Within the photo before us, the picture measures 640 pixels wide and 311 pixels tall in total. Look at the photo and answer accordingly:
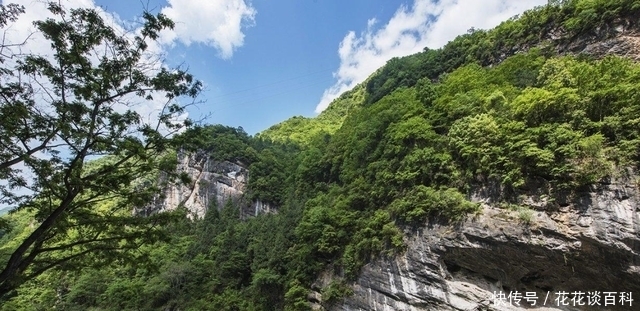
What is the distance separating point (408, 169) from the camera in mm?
17562

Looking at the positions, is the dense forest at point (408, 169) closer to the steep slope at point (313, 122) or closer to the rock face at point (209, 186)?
the rock face at point (209, 186)

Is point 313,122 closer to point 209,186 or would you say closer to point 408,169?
point 209,186

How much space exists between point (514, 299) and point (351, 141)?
16.8m

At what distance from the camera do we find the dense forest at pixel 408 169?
1186cm

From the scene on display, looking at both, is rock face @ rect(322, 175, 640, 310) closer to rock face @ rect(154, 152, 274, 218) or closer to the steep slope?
rock face @ rect(154, 152, 274, 218)

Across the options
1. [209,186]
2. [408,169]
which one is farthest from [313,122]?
[408,169]

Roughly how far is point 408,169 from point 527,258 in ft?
22.1

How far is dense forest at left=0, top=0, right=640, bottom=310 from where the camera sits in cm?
1186

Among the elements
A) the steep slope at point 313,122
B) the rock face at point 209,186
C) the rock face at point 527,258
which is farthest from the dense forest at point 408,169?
the steep slope at point 313,122

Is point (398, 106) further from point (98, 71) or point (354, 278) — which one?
point (98, 71)

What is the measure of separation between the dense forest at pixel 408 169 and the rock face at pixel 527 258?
22.1 inches

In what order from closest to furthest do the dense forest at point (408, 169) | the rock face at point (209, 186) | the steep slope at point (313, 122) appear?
the dense forest at point (408, 169)
the rock face at point (209, 186)
the steep slope at point (313, 122)

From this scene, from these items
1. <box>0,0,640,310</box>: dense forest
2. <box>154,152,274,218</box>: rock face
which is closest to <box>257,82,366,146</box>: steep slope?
<box>154,152,274,218</box>: rock face

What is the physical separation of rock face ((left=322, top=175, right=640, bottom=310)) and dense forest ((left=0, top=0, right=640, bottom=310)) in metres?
0.56
